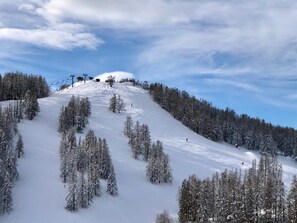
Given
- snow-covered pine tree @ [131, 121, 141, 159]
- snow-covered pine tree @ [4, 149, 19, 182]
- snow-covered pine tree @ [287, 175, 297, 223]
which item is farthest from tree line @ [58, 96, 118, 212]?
snow-covered pine tree @ [287, 175, 297, 223]

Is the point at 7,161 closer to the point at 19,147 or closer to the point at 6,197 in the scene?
the point at 6,197

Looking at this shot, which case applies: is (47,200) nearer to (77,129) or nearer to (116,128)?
(77,129)

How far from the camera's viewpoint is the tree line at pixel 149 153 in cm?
14288

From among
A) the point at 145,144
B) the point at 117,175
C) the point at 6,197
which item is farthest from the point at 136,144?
the point at 6,197

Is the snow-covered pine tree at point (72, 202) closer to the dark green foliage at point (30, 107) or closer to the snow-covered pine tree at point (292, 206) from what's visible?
the snow-covered pine tree at point (292, 206)

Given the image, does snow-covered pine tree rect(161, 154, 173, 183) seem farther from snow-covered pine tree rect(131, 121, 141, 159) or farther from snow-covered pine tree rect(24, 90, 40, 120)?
snow-covered pine tree rect(24, 90, 40, 120)

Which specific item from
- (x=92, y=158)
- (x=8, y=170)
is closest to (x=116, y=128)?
(x=92, y=158)

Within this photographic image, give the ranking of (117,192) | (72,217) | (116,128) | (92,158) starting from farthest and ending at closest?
(116,128) → (92,158) → (117,192) → (72,217)

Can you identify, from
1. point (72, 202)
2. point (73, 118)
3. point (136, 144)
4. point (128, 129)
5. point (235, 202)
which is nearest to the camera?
point (235, 202)

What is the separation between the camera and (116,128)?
19075 cm

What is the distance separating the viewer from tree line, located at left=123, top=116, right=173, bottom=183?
469ft

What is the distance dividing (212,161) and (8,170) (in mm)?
90367

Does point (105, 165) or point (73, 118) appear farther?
point (73, 118)

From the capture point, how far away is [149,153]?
157250mm
